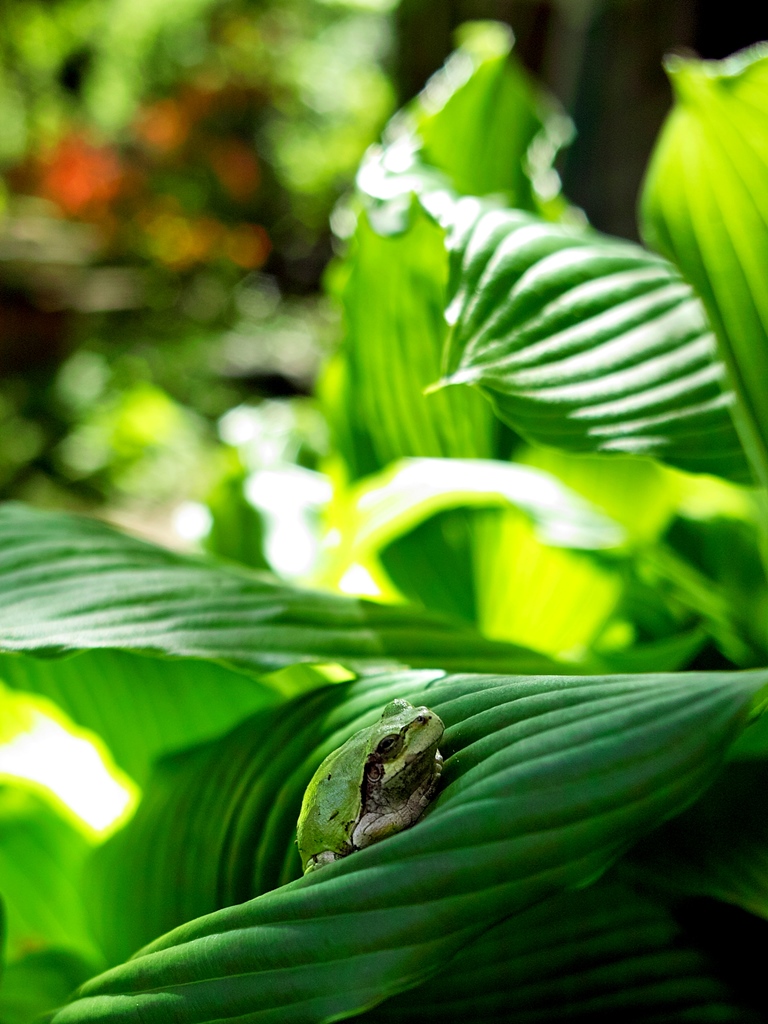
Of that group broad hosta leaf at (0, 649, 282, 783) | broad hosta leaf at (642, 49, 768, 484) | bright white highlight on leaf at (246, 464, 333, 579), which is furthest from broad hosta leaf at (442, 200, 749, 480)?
bright white highlight on leaf at (246, 464, 333, 579)

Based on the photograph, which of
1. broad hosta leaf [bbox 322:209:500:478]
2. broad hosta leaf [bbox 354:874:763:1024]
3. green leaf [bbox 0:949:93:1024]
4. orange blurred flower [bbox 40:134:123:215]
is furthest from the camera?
orange blurred flower [bbox 40:134:123:215]

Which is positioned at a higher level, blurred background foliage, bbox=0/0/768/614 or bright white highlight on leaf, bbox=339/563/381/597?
blurred background foliage, bbox=0/0/768/614

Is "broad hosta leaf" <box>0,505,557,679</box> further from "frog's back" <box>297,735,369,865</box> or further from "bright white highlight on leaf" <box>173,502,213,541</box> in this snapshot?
"bright white highlight on leaf" <box>173,502,213,541</box>

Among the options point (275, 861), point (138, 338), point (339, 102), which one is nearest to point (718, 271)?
point (275, 861)

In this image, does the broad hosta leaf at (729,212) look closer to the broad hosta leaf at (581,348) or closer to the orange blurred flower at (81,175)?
the broad hosta leaf at (581,348)

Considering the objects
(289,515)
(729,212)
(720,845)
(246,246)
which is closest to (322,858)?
(720,845)

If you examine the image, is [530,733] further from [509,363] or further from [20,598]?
[20,598]

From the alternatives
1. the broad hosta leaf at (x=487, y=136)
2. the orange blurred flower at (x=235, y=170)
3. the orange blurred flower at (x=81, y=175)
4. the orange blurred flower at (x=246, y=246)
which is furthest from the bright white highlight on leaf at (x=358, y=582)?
the orange blurred flower at (x=235, y=170)

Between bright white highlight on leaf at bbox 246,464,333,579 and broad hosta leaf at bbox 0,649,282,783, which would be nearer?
broad hosta leaf at bbox 0,649,282,783
